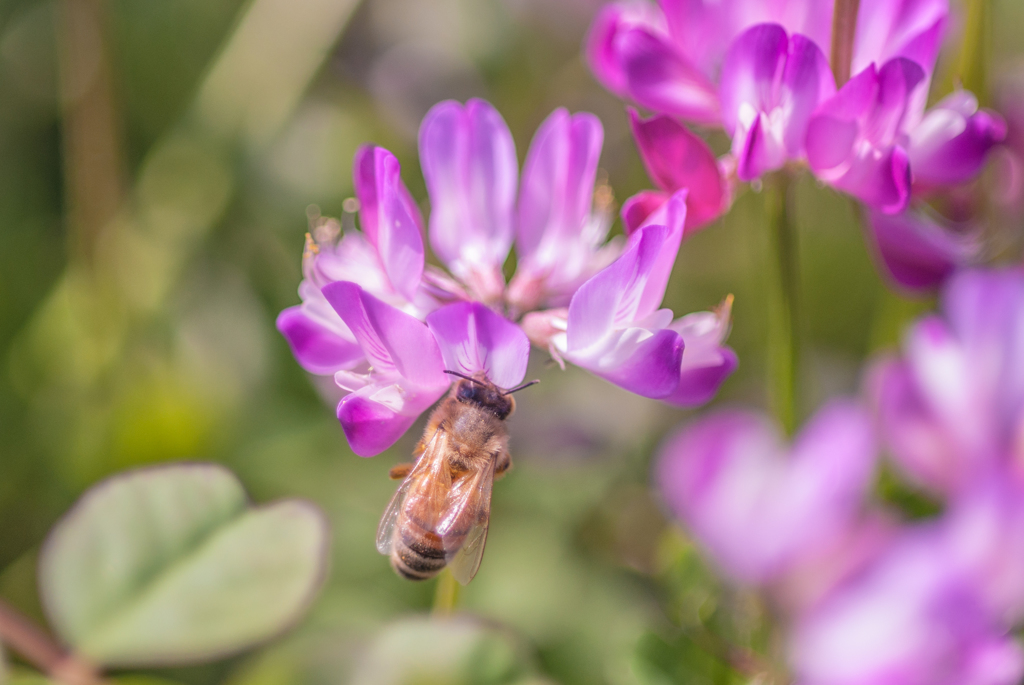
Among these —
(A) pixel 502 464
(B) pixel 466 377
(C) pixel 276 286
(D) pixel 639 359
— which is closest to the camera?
(D) pixel 639 359

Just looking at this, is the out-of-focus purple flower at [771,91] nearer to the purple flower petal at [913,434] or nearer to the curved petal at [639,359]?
the curved petal at [639,359]

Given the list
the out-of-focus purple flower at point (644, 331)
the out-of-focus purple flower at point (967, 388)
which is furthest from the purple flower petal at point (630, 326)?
the out-of-focus purple flower at point (967, 388)

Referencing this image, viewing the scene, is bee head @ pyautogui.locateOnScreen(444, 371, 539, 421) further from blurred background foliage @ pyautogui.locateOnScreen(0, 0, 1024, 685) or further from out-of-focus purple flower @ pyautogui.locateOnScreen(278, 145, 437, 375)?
blurred background foliage @ pyautogui.locateOnScreen(0, 0, 1024, 685)

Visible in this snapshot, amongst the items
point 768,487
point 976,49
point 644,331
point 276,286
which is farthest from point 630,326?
point 276,286

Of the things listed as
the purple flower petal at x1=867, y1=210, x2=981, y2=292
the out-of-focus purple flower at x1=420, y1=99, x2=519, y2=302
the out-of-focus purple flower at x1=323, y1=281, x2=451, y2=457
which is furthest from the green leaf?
the purple flower petal at x1=867, y1=210, x2=981, y2=292

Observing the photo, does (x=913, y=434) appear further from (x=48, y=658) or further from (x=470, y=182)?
(x=48, y=658)

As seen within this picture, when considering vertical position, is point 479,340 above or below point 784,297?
below

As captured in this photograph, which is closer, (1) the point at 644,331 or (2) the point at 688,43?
(1) the point at 644,331
